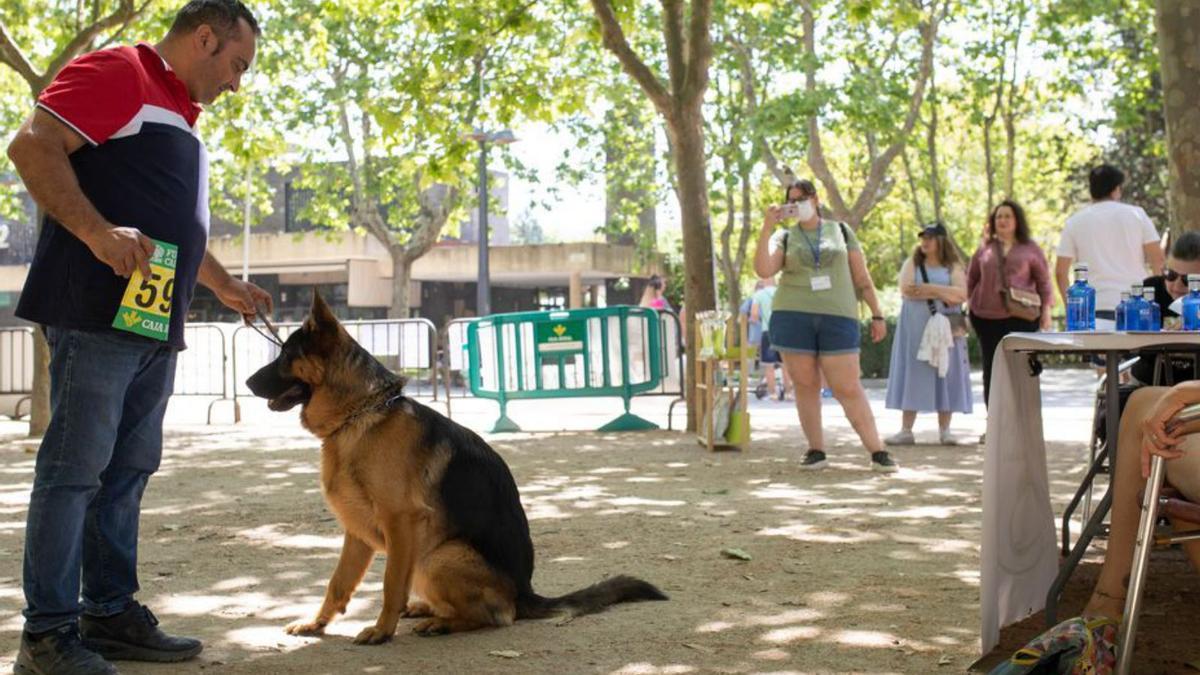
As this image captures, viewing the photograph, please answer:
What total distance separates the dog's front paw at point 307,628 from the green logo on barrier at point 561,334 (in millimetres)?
10794

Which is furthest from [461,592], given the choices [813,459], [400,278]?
[400,278]

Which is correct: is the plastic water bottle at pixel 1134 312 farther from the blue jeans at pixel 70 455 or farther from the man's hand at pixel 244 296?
the blue jeans at pixel 70 455

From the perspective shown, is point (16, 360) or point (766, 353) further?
point (766, 353)

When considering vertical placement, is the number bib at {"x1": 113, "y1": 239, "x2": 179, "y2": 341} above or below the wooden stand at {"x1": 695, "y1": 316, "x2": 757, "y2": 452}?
above

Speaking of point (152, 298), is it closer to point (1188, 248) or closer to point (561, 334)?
point (1188, 248)

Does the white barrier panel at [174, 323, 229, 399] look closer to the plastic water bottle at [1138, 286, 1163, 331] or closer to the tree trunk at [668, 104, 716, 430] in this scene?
the tree trunk at [668, 104, 716, 430]

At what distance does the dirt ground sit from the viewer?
15.6 feet

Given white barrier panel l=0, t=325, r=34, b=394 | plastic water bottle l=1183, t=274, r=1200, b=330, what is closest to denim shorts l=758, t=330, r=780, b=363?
white barrier panel l=0, t=325, r=34, b=394

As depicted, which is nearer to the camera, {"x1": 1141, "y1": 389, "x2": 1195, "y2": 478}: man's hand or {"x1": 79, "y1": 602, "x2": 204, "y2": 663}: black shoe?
{"x1": 1141, "y1": 389, "x2": 1195, "y2": 478}: man's hand

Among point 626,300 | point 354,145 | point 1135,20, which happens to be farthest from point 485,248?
point 626,300

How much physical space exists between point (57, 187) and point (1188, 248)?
5.58 meters

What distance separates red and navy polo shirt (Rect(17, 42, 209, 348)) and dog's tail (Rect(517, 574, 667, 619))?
5.62ft

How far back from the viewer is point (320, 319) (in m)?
4.95

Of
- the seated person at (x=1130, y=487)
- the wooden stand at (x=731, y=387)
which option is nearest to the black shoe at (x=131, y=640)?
the seated person at (x=1130, y=487)
